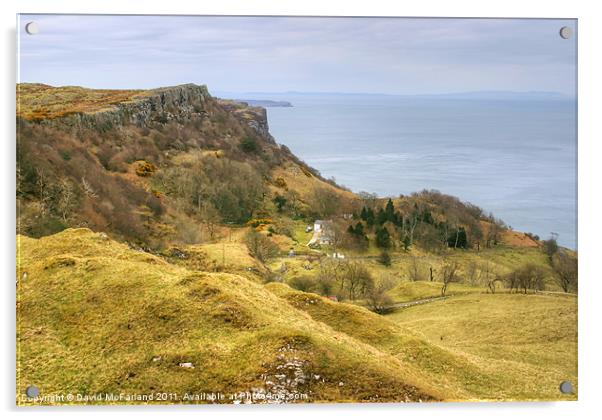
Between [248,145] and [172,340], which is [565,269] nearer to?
[248,145]

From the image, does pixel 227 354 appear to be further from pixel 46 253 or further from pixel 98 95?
pixel 98 95

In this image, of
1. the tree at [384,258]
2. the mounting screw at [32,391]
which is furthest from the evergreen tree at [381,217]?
the mounting screw at [32,391]

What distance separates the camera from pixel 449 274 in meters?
14.1

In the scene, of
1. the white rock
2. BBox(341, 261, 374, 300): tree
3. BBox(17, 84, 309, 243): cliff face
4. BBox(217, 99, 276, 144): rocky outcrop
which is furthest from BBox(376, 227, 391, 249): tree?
the white rock

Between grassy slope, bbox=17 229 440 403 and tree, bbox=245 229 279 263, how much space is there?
1681mm

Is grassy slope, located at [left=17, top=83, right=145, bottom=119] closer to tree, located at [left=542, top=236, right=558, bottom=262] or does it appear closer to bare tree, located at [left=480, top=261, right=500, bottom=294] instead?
bare tree, located at [left=480, top=261, right=500, bottom=294]

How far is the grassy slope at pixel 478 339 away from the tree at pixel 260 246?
0.98 meters

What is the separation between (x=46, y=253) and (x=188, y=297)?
9.13 feet

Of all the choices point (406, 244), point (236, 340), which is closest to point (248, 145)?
point (406, 244)

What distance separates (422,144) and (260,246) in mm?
3955

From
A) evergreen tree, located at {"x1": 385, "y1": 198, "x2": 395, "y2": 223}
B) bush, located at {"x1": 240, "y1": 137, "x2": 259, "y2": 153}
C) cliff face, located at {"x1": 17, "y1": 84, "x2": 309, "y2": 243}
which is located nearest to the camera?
cliff face, located at {"x1": 17, "y1": 84, "x2": 309, "y2": 243}

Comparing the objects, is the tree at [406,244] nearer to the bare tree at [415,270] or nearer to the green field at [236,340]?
the bare tree at [415,270]

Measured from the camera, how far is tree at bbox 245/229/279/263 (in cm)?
1334
